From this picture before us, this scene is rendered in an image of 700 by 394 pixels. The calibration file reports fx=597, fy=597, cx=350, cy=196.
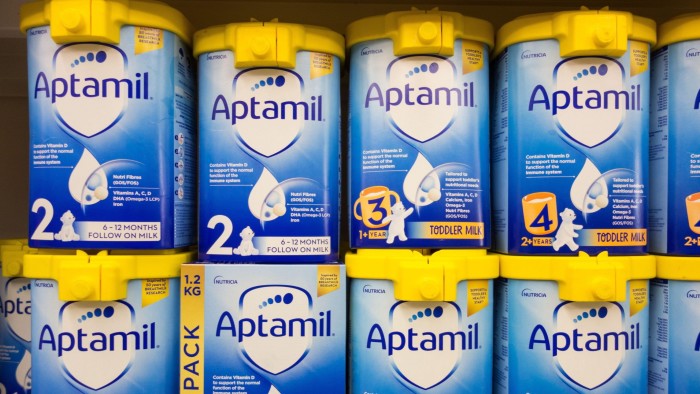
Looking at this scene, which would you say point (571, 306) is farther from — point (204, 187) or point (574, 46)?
point (204, 187)

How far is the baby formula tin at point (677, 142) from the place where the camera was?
3.62 ft

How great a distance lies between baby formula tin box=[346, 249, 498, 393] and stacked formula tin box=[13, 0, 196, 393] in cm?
37

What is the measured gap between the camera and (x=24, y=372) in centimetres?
121

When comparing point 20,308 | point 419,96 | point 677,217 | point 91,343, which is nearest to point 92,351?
point 91,343

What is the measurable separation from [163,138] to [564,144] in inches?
28.4

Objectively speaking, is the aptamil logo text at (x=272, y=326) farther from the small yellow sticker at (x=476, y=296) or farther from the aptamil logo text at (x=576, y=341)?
the aptamil logo text at (x=576, y=341)

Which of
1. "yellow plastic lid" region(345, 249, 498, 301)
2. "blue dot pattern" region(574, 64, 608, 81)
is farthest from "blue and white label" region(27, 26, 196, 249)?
"blue dot pattern" region(574, 64, 608, 81)

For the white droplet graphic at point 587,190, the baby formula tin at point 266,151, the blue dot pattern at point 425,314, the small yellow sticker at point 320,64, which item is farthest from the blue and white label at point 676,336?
the small yellow sticker at point 320,64

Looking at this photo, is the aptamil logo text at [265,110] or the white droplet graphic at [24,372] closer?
the aptamil logo text at [265,110]

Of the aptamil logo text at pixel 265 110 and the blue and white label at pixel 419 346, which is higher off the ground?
the aptamil logo text at pixel 265 110

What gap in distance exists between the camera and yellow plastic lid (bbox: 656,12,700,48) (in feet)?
3.63

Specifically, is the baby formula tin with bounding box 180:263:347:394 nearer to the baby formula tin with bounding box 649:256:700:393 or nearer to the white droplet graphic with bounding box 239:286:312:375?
the white droplet graphic with bounding box 239:286:312:375

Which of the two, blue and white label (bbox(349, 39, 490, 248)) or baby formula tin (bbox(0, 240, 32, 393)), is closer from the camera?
blue and white label (bbox(349, 39, 490, 248))

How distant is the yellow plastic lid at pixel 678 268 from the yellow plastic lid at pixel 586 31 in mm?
391
